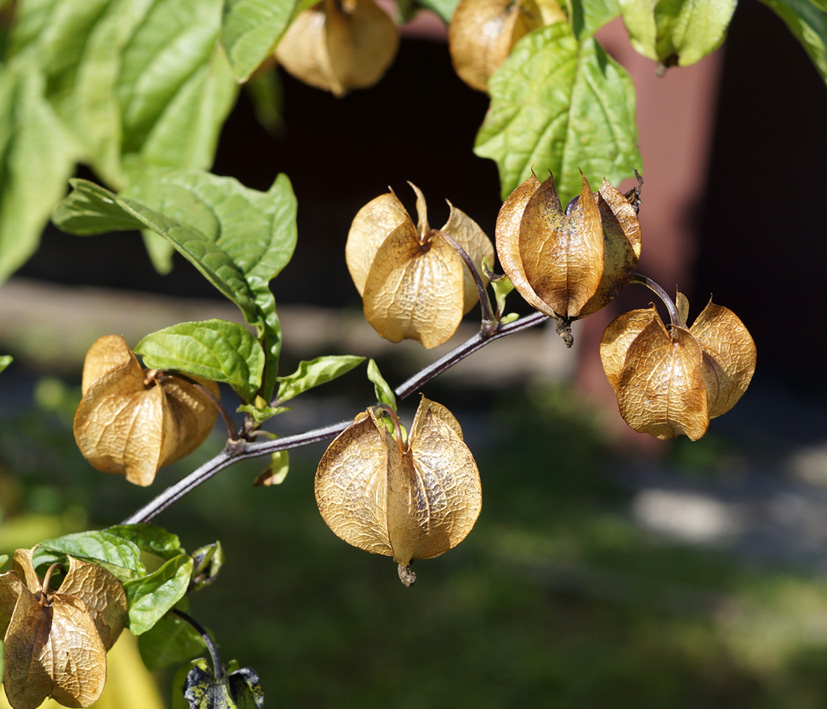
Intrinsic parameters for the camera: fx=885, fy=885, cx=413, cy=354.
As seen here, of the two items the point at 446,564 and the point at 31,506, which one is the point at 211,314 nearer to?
the point at 446,564

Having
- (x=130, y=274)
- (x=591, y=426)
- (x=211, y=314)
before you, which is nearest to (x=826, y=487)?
(x=591, y=426)

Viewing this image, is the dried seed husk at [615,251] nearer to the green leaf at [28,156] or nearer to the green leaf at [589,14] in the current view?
the green leaf at [589,14]

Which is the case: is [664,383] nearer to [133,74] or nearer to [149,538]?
[149,538]

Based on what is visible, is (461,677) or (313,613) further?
(313,613)

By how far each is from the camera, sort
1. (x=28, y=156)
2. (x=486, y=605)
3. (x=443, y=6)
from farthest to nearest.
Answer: (x=486, y=605) < (x=28, y=156) < (x=443, y=6)

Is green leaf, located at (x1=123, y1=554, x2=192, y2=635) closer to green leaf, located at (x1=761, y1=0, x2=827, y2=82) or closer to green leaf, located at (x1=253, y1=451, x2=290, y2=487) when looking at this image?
green leaf, located at (x1=253, y1=451, x2=290, y2=487)

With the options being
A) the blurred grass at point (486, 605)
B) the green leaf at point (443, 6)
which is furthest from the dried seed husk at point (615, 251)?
the blurred grass at point (486, 605)

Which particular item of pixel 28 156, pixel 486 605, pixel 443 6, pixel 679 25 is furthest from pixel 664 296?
pixel 486 605
